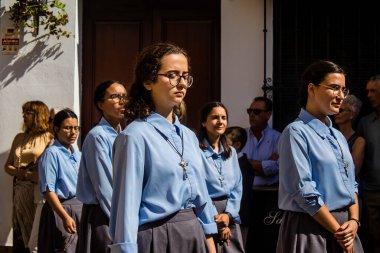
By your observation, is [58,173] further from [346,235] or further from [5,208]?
[346,235]

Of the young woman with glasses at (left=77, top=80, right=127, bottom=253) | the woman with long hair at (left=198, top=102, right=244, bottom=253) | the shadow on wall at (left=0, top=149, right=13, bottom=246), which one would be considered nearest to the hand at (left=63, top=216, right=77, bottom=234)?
the young woman with glasses at (left=77, top=80, right=127, bottom=253)

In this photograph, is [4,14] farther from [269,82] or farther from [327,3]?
[327,3]

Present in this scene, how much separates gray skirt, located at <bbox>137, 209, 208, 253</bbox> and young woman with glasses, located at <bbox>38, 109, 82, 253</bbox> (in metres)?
2.77

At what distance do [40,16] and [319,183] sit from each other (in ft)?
15.4

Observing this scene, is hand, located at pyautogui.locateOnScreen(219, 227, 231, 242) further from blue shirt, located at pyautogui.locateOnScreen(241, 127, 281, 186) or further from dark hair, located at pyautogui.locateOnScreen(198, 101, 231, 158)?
blue shirt, located at pyautogui.locateOnScreen(241, 127, 281, 186)

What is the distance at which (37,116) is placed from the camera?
7.50m

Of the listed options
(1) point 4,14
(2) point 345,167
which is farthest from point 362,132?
(1) point 4,14

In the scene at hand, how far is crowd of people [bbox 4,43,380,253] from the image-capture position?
3.19 metres

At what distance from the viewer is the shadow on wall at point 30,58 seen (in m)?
7.77

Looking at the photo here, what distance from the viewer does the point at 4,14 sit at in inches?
308

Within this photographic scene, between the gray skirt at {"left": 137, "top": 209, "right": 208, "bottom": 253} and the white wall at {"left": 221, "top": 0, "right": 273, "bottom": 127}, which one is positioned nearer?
the gray skirt at {"left": 137, "top": 209, "right": 208, "bottom": 253}

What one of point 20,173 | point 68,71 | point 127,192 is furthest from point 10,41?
point 127,192

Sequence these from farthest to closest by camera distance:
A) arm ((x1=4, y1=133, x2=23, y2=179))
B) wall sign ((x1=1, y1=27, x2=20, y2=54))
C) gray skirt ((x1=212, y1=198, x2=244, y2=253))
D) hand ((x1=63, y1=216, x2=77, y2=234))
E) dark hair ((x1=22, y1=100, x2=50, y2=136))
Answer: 1. wall sign ((x1=1, y1=27, x2=20, y2=54))
2. arm ((x1=4, y1=133, x2=23, y2=179))
3. dark hair ((x1=22, y1=100, x2=50, y2=136))
4. hand ((x1=63, y1=216, x2=77, y2=234))
5. gray skirt ((x1=212, y1=198, x2=244, y2=253))

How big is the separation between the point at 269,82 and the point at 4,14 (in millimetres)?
2974
